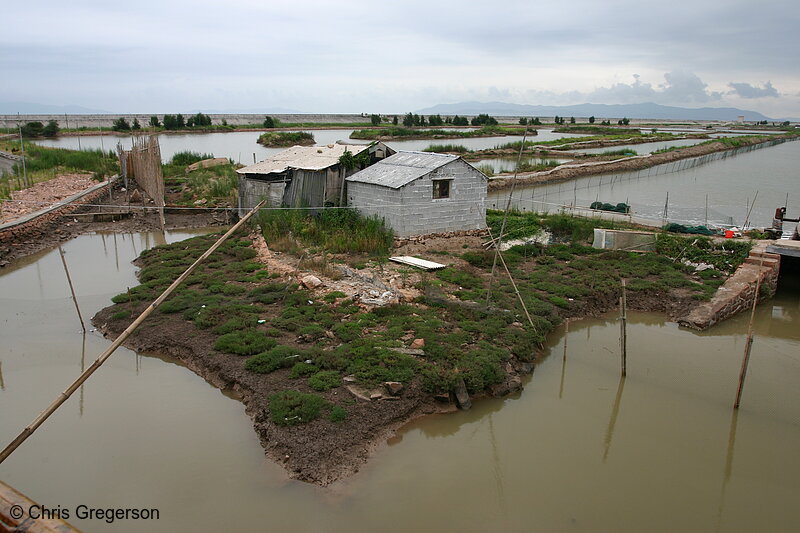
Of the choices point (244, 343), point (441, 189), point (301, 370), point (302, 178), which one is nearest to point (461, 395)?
point (301, 370)

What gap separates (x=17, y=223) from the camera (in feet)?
55.8

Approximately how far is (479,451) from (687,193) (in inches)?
1060

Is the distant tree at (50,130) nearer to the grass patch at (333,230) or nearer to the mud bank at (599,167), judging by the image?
the mud bank at (599,167)

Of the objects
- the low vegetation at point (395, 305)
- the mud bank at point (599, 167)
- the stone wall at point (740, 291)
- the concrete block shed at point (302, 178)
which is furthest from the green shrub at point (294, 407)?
the mud bank at point (599, 167)

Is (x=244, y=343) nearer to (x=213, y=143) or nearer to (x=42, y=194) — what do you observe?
(x=42, y=194)

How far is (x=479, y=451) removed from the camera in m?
7.44

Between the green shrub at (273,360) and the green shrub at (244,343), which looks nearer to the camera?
the green shrub at (273,360)

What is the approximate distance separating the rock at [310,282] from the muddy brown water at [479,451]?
3.34 metres

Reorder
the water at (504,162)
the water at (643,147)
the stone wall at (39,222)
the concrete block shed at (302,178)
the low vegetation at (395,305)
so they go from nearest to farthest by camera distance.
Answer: the low vegetation at (395,305) < the stone wall at (39,222) < the concrete block shed at (302,178) < the water at (504,162) < the water at (643,147)

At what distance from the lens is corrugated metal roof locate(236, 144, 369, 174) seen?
17.3 m

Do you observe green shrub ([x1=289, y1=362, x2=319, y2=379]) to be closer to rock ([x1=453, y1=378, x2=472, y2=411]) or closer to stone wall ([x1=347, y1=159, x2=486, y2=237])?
rock ([x1=453, y1=378, x2=472, y2=411])

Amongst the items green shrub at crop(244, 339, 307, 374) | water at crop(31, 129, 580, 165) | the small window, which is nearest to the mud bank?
the small window

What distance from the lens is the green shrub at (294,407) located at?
7.25m
